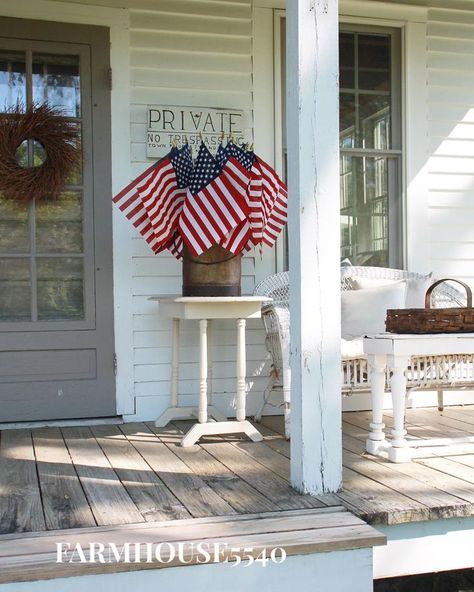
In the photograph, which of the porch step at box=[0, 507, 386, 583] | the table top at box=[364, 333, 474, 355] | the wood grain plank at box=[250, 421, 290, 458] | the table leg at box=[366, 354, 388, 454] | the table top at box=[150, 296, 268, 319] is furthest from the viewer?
the table top at box=[150, 296, 268, 319]

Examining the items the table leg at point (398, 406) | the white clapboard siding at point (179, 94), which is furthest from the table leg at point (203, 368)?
the table leg at point (398, 406)

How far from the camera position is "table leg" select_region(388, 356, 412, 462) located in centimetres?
298

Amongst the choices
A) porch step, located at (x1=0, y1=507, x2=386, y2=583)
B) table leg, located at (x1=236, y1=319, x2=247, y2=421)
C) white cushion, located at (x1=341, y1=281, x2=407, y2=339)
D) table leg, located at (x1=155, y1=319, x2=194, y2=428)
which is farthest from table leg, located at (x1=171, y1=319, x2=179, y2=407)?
porch step, located at (x1=0, y1=507, x2=386, y2=583)

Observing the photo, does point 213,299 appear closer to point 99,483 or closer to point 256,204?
point 256,204

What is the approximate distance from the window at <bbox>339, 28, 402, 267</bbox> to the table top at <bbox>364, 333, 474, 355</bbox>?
56.1 inches

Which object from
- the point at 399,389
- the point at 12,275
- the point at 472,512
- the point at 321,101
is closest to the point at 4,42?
the point at 12,275

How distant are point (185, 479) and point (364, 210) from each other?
7.60ft

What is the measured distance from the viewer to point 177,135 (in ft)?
13.2

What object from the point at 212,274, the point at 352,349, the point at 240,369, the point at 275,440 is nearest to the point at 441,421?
the point at 352,349

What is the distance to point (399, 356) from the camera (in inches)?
117

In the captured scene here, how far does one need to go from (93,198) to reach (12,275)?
0.62 meters

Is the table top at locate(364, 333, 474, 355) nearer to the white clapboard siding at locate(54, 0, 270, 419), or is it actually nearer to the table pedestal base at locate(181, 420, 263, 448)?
the table pedestal base at locate(181, 420, 263, 448)

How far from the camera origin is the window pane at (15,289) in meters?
3.82

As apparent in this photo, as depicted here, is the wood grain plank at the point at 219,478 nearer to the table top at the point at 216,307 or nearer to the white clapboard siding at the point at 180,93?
the white clapboard siding at the point at 180,93
